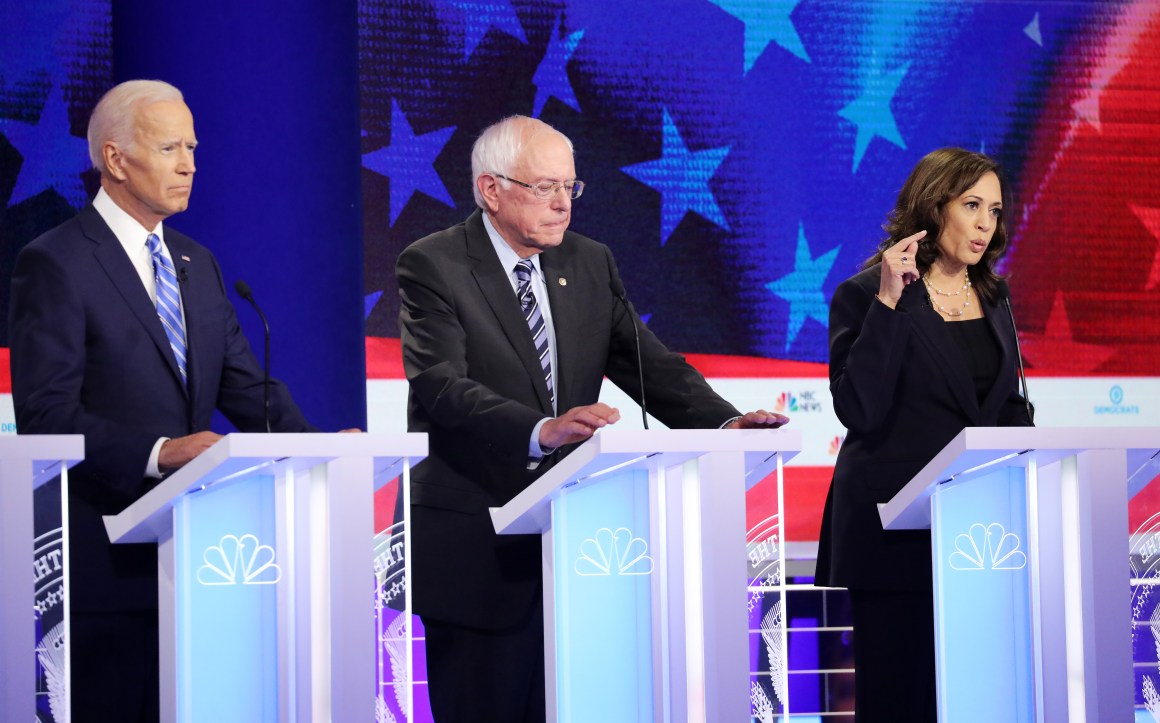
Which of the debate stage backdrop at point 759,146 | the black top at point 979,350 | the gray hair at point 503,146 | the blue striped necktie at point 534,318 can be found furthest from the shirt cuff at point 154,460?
the debate stage backdrop at point 759,146

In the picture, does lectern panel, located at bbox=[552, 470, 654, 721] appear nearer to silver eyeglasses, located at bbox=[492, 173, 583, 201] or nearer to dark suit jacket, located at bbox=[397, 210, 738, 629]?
dark suit jacket, located at bbox=[397, 210, 738, 629]

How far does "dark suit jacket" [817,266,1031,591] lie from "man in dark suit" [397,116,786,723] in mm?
291

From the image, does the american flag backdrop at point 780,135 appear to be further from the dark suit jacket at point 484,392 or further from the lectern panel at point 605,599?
the lectern panel at point 605,599

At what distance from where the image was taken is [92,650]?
2.50 m

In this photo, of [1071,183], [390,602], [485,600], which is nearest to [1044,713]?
[485,600]

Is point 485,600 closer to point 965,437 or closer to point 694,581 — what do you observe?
point 694,581

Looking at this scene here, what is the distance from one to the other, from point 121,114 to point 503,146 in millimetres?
781

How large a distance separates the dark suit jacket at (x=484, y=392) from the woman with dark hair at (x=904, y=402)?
1.02 ft

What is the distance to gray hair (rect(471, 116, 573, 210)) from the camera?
309 centimetres

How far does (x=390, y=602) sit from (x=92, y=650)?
156cm

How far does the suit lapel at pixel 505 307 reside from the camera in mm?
2926

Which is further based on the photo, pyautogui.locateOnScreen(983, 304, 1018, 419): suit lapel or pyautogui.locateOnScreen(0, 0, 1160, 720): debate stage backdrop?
pyautogui.locateOnScreen(0, 0, 1160, 720): debate stage backdrop

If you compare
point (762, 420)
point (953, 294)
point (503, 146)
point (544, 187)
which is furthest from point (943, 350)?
point (503, 146)

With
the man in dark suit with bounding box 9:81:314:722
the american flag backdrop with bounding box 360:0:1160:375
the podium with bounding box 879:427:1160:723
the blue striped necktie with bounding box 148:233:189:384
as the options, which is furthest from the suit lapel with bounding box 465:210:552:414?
the american flag backdrop with bounding box 360:0:1160:375
